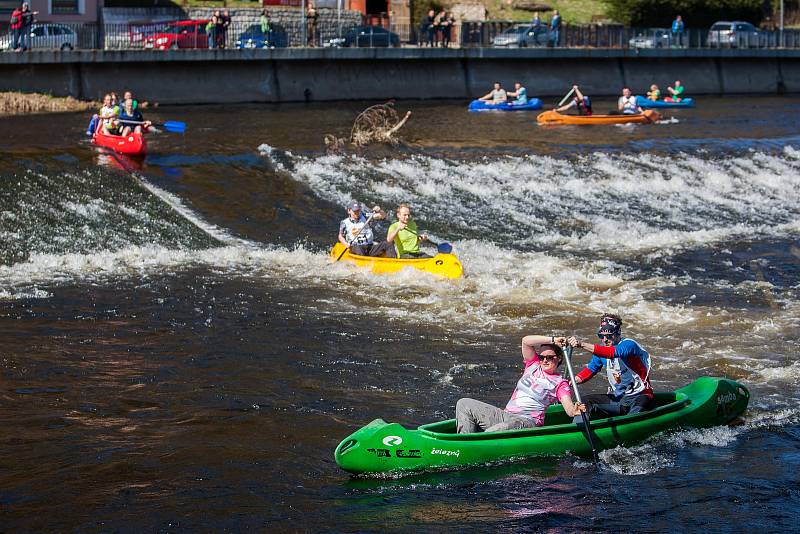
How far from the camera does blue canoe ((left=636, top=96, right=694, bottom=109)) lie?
40.1 metres

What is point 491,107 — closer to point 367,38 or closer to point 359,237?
point 367,38

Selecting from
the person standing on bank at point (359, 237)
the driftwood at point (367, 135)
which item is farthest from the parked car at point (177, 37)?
the person standing on bank at point (359, 237)

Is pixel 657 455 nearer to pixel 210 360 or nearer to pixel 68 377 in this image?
pixel 210 360

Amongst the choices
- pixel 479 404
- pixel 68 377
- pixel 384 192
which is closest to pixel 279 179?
pixel 384 192

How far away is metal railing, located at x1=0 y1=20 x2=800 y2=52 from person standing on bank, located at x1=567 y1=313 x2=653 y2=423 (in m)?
28.6

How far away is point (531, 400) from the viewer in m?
11.0

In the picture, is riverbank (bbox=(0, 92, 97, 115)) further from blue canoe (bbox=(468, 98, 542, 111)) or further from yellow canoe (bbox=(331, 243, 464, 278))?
yellow canoe (bbox=(331, 243, 464, 278))

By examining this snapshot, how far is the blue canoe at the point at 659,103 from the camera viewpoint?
40062mm

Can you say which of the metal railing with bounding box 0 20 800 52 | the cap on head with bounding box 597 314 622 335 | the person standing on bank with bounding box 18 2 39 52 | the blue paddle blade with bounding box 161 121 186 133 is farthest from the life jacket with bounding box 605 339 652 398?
the metal railing with bounding box 0 20 800 52

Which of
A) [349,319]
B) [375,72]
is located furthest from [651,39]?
[349,319]

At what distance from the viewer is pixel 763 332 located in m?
15.5

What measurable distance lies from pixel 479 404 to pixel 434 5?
43392mm

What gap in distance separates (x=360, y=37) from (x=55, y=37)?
424 inches

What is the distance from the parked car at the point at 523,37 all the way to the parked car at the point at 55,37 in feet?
52.6
